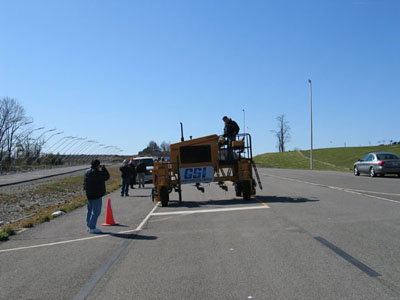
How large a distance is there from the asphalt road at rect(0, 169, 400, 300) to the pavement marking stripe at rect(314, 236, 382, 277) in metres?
0.01

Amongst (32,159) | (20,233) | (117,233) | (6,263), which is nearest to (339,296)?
(6,263)

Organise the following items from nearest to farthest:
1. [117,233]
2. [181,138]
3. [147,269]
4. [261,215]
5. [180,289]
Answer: [180,289] < [147,269] < [117,233] < [261,215] < [181,138]

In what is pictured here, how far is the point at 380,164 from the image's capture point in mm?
26828

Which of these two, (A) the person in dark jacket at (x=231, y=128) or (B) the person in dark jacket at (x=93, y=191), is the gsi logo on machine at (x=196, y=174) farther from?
(B) the person in dark jacket at (x=93, y=191)

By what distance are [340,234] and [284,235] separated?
110 centimetres

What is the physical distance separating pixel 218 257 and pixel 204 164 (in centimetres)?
977

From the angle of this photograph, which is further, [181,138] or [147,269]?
[181,138]

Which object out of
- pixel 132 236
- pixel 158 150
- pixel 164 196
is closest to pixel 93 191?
pixel 132 236

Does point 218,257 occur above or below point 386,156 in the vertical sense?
below

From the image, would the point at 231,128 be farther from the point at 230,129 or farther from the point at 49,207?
the point at 49,207

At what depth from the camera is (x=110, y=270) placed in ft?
22.1

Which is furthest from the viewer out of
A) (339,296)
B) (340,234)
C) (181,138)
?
(181,138)

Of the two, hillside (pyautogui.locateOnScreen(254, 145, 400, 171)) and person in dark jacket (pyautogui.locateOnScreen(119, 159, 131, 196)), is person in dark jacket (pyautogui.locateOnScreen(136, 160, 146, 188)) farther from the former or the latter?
hillside (pyautogui.locateOnScreen(254, 145, 400, 171))

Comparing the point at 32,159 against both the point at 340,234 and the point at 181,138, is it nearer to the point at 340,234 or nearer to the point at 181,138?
the point at 181,138
